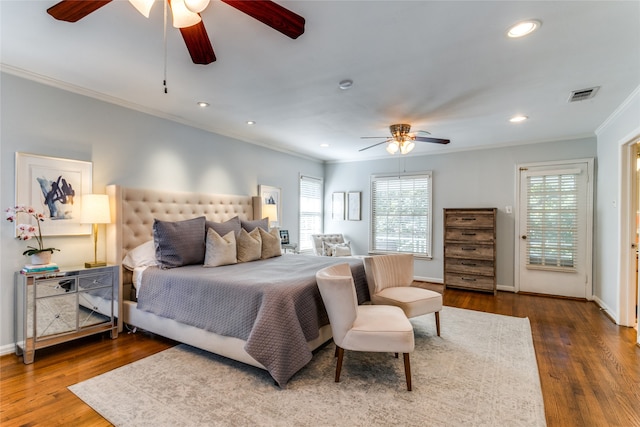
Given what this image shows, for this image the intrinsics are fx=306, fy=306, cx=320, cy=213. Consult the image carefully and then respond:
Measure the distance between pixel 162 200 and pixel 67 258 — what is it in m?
1.11

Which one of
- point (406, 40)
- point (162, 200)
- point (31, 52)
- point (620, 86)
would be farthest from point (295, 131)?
point (620, 86)

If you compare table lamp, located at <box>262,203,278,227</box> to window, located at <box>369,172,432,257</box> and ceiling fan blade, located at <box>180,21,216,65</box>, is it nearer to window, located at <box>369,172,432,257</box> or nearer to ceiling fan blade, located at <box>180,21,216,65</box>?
window, located at <box>369,172,432,257</box>

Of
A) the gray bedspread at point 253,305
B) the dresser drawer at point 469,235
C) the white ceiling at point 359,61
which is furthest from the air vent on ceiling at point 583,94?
the gray bedspread at point 253,305

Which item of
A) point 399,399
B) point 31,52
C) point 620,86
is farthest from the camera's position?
point 620,86

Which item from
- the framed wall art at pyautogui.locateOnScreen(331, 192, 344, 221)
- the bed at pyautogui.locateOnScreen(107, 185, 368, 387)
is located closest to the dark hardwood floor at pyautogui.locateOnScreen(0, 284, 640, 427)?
the bed at pyautogui.locateOnScreen(107, 185, 368, 387)

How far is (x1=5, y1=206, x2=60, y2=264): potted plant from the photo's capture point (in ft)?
8.46

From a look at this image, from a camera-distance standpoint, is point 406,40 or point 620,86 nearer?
point 406,40

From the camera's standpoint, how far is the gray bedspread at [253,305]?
220 cm

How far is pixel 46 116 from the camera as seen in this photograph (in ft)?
9.48

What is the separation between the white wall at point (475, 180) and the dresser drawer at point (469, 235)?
1.31 feet

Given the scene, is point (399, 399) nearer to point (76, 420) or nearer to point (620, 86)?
point (76, 420)

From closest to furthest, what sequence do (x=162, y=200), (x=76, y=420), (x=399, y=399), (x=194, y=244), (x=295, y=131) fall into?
Answer: (x=76, y=420)
(x=399, y=399)
(x=194, y=244)
(x=162, y=200)
(x=295, y=131)

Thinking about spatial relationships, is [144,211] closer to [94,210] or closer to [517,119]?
[94,210]

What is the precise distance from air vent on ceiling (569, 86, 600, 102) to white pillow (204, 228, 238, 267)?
3.91 meters
